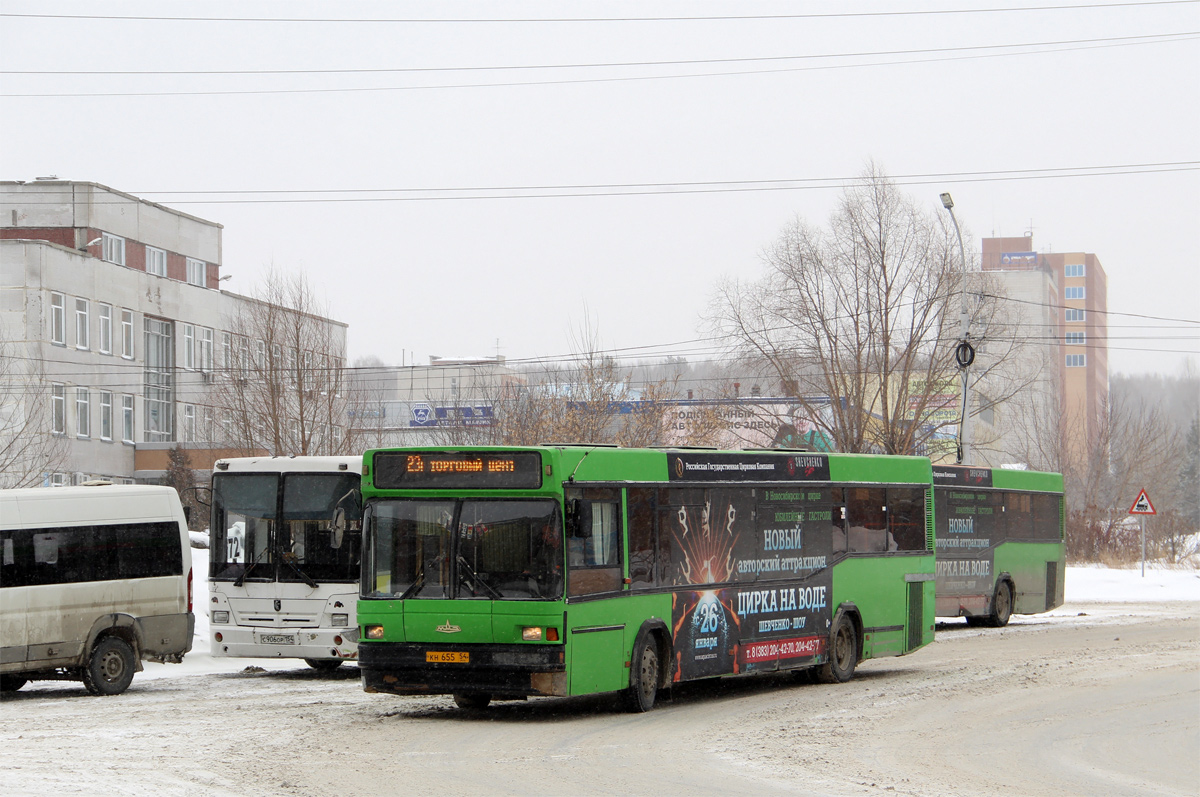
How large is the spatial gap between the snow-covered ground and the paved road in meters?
1.65

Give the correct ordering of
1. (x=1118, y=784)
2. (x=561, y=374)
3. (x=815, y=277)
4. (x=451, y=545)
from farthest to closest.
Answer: (x=561, y=374)
(x=815, y=277)
(x=451, y=545)
(x=1118, y=784)

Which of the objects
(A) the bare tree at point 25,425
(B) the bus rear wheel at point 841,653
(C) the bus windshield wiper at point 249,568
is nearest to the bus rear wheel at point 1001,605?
(B) the bus rear wheel at point 841,653

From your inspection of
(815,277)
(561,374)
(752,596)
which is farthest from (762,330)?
(752,596)

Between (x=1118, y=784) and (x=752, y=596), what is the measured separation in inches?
251

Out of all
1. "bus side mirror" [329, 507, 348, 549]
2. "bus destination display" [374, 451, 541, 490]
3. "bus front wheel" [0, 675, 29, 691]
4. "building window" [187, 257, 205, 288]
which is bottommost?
"bus front wheel" [0, 675, 29, 691]

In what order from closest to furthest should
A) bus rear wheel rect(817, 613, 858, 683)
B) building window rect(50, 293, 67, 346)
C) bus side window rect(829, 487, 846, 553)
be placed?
bus rear wheel rect(817, 613, 858, 683) → bus side window rect(829, 487, 846, 553) → building window rect(50, 293, 67, 346)

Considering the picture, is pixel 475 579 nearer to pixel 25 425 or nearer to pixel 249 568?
pixel 249 568

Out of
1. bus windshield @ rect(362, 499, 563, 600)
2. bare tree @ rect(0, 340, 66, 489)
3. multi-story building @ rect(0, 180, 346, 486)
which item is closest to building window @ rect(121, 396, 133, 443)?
multi-story building @ rect(0, 180, 346, 486)

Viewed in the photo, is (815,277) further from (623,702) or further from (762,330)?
(623,702)

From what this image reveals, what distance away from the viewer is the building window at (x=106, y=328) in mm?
66062

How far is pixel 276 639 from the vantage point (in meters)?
19.1

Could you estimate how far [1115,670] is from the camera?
20.5 m

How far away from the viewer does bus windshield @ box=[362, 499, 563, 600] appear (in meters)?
14.1

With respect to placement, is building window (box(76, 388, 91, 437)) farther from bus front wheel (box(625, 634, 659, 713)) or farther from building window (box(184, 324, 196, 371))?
bus front wheel (box(625, 634, 659, 713))
